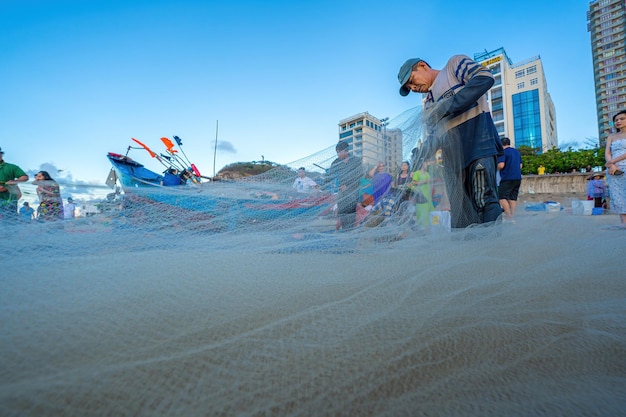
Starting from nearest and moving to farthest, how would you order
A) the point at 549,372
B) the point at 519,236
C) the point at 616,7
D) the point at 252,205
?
the point at 549,372 < the point at 519,236 < the point at 252,205 < the point at 616,7

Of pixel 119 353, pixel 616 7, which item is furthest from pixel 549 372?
pixel 616 7

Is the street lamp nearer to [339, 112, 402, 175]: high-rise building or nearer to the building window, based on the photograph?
[339, 112, 402, 175]: high-rise building

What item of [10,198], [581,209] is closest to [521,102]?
[581,209]

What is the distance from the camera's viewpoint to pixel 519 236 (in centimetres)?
160

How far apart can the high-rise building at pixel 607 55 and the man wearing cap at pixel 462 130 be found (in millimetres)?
67894

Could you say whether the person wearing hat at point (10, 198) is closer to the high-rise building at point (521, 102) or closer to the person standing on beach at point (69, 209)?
the person standing on beach at point (69, 209)

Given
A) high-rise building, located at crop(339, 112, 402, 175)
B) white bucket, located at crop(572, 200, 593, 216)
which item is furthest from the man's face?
white bucket, located at crop(572, 200, 593, 216)

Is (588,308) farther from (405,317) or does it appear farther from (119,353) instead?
(119,353)

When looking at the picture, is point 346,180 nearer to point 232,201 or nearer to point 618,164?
point 232,201

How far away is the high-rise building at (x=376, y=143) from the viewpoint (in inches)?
95.2

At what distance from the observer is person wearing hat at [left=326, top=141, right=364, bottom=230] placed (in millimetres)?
2318

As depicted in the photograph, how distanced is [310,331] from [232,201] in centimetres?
181

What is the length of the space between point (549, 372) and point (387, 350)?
308mm

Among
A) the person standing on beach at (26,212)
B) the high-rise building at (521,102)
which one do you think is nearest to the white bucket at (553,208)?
the person standing on beach at (26,212)
